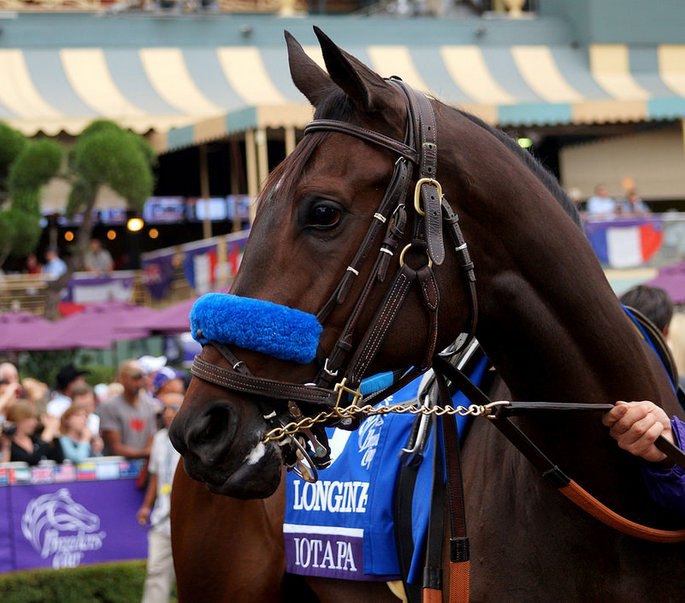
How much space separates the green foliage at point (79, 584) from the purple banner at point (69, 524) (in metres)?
0.21

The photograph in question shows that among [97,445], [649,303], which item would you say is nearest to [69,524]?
[97,445]

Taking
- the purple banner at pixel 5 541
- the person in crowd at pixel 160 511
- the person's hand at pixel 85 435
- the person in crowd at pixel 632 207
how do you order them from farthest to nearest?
1. the person in crowd at pixel 632 207
2. the person's hand at pixel 85 435
3. the purple banner at pixel 5 541
4. the person in crowd at pixel 160 511

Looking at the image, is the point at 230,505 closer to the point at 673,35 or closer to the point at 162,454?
the point at 162,454

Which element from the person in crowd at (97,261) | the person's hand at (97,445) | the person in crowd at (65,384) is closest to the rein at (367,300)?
the person's hand at (97,445)

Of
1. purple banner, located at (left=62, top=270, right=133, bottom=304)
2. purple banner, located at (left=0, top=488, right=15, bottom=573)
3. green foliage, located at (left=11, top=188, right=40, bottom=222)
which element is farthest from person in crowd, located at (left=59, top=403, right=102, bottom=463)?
purple banner, located at (left=62, top=270, right=133, bottom=304)

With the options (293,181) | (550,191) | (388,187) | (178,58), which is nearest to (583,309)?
(550,191)

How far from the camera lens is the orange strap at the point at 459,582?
2.85 metres

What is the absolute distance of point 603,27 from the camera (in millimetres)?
26438

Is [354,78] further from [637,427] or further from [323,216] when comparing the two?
[637,427]

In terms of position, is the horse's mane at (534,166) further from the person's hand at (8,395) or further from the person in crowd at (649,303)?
the person's hand at (8,395)

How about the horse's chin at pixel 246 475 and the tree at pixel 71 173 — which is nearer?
the horse's chin at pixel 246 475

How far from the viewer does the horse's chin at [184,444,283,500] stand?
2.39 m

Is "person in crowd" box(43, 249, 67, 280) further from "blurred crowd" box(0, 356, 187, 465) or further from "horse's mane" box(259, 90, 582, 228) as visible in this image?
"horse's mane" box(259, 90, 582, 228)

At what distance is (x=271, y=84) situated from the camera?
23.5 meters
